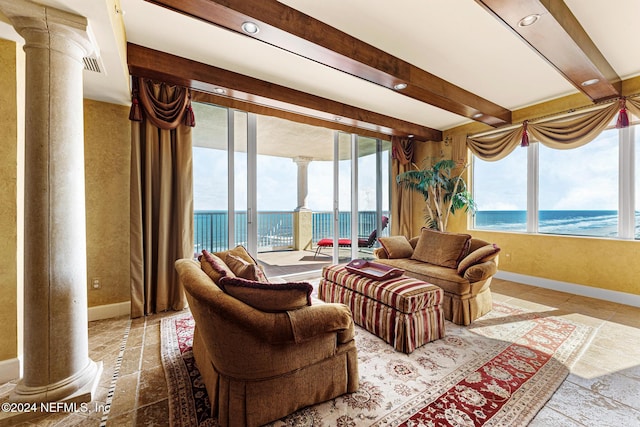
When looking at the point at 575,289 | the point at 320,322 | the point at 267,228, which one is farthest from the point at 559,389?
the point at 267,228

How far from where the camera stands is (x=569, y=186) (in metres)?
4.00

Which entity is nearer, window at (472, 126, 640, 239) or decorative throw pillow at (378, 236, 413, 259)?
window at (472, 126, 640, 239)

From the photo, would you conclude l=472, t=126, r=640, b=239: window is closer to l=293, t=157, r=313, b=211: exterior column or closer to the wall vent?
l=293, t=157, r=313, b=211: exterior column

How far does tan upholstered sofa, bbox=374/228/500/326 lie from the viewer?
270 centimetres

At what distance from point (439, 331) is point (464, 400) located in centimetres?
80

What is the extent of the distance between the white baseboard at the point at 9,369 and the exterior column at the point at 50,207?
42cm

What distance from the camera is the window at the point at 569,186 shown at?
3.40 meters

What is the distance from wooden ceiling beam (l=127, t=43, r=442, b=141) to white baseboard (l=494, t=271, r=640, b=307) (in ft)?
10.5

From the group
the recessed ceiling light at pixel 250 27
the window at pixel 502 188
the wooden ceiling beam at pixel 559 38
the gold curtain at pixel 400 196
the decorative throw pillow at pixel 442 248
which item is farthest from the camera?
the gold curtain at pixel 400 196

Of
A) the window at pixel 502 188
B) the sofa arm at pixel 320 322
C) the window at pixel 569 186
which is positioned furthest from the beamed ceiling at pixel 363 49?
the sofa arm at pixel 320 322

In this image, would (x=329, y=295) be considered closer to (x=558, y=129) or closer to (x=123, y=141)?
(x=123, y=141)

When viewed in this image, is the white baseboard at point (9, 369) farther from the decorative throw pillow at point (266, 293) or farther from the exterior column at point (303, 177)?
the exterior column at point (303, 177)

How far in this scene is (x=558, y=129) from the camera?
12.2ft

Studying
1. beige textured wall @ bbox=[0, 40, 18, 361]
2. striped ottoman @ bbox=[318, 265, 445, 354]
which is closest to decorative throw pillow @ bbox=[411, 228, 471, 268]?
striped ottoman @ bbox=[318, 265, 445, 354]
